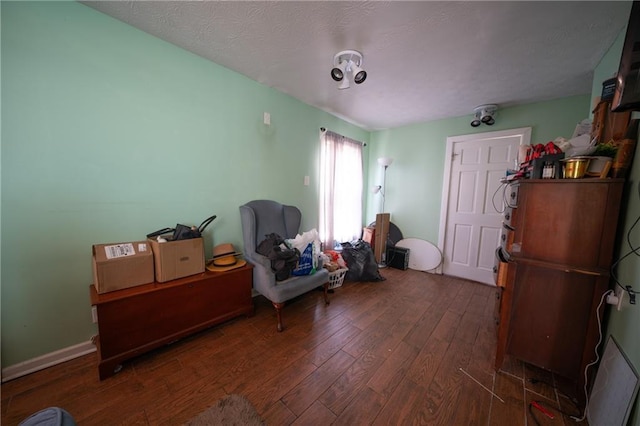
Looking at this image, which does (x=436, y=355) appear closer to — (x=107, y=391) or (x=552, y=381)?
(x=552, y=381)

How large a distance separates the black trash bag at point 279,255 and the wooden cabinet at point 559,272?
1582mm

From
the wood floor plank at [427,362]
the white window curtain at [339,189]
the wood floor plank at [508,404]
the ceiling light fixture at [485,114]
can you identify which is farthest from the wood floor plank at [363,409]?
the ceiling light fixture at [485,114]

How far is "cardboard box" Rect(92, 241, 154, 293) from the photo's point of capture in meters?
1.32

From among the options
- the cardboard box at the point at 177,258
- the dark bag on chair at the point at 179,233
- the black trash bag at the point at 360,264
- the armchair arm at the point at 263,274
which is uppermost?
the dark bag on chair at the point at 179,233

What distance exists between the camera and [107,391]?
4.08 feet

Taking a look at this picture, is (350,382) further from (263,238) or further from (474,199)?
(474,199)

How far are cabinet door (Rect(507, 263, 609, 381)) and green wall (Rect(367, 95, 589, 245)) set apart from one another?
1996 mm

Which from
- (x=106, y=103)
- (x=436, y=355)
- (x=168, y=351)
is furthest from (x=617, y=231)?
(x=106, y=103)

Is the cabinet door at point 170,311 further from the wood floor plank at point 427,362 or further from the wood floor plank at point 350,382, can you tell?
the wood floor plank at point 427,362

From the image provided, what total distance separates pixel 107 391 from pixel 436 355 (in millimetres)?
2152

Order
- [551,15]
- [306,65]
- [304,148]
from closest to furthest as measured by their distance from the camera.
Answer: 1. [551,15]
2. [306,65]
3. [304,148]

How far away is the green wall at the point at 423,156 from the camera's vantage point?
2.56 m

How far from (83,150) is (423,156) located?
3779mm

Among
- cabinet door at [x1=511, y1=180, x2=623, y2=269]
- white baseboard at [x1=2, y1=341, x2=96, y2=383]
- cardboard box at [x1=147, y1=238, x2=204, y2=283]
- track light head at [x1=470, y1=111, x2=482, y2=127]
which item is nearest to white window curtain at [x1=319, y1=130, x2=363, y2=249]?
track light head at [x1=470, y1=111, x2=482, y2=127]
